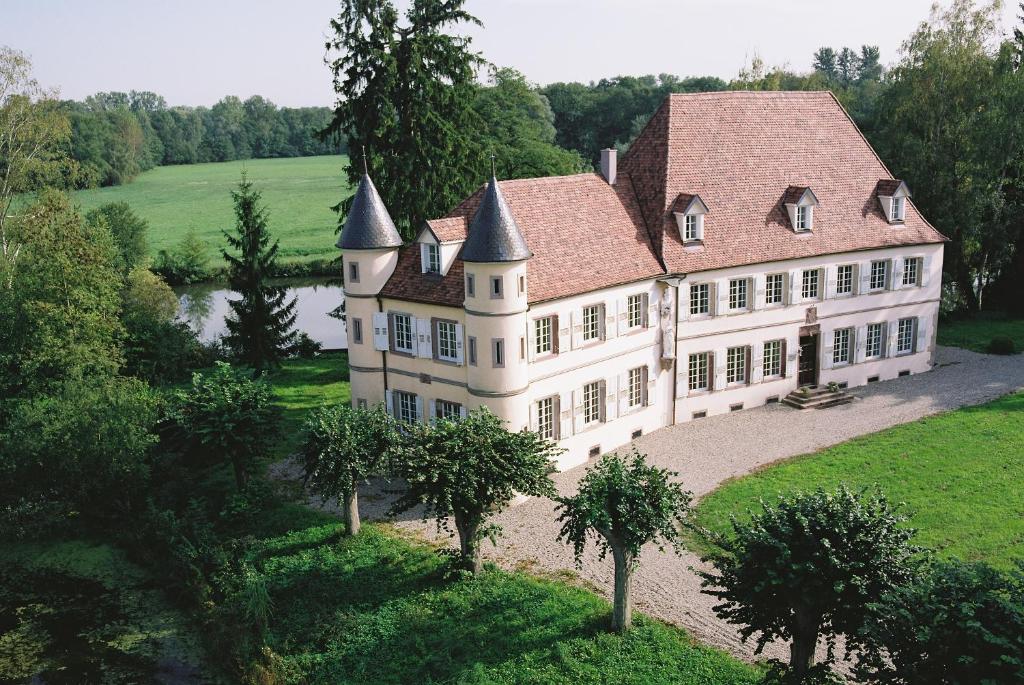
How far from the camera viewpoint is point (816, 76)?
227 ft

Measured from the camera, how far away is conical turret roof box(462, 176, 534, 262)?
29188mm

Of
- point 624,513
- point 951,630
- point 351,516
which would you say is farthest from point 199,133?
point 951,630

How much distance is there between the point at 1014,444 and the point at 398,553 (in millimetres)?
22659

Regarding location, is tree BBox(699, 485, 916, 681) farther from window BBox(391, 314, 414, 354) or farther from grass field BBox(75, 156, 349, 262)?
grass field BBox(75, 156, 349, 262)

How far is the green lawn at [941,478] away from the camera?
1057 inches

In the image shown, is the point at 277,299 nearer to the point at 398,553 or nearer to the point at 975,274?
the point at 398,553

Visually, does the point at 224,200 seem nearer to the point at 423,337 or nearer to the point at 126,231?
the point at 126,231

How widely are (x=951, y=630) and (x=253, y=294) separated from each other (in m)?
36.1

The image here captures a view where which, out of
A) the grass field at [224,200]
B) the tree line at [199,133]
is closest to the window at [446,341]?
the grass field at [224,200]

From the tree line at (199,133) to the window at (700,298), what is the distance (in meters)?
84.6

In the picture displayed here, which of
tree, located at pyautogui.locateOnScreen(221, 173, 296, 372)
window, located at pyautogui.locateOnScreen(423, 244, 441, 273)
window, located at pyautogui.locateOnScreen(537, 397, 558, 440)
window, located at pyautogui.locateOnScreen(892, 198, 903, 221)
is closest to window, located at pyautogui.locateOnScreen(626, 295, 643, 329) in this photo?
window, located at pyautogui.locateOnScreen(537, 397, 558, 440)

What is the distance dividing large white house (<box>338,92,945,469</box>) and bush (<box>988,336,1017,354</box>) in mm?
5596

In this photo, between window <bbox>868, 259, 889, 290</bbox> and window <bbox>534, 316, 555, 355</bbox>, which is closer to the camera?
window <bbox>534, 316, 555, 355</bbox>

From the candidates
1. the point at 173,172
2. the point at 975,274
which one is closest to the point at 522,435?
the point at 975,274
